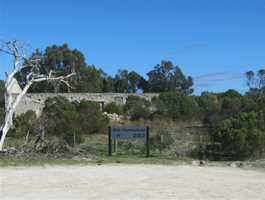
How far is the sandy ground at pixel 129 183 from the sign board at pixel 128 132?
419cm

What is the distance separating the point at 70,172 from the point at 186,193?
445cm

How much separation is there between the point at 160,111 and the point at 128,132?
875 inches

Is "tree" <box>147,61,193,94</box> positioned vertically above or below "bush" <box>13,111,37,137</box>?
above

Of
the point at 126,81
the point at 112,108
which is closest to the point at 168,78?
the point at 126,81

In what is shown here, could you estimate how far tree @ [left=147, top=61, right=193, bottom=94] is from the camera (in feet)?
259

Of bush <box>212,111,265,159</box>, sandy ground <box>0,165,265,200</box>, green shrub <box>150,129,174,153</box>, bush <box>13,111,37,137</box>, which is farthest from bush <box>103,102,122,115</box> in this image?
sandy ground <box>0,165,265,200</box>

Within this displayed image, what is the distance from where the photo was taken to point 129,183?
11.9 meters

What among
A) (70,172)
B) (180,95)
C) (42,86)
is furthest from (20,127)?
(42,86)

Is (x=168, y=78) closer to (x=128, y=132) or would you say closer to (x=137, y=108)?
(x=137, y=108)

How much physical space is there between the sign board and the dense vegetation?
1175mm

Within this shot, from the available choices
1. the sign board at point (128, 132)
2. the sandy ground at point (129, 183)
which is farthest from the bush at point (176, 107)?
the sandy ground at point (129, 183)

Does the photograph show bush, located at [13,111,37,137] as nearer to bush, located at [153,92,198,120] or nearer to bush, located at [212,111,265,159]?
bush, located at [212,111,265,159]

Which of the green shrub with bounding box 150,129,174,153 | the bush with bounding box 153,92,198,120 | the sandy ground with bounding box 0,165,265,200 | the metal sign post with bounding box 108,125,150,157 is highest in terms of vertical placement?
the bush with bounding box 153,92,198,120

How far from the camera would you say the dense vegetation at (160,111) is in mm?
19859
